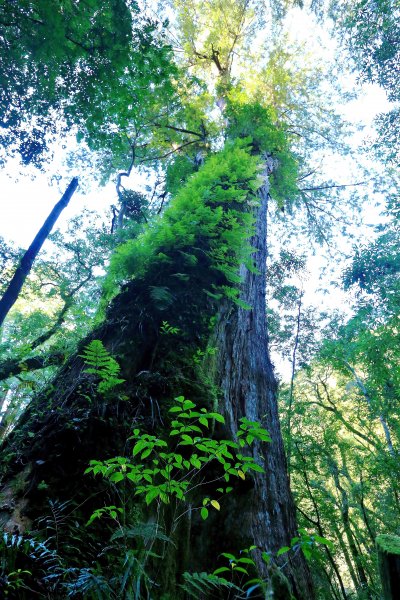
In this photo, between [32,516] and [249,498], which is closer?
[32,516]

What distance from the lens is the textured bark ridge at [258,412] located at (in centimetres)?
313

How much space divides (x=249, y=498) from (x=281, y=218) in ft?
46.5

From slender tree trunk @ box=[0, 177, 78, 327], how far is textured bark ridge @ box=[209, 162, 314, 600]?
4383 mm

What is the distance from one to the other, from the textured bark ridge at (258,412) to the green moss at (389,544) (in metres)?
1.22

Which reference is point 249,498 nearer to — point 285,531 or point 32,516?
point 285,531

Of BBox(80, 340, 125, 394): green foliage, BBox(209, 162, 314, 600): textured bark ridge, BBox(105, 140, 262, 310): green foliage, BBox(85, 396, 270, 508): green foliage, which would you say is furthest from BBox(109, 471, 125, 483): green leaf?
BBox(105, 140, 262, 310): green foliage

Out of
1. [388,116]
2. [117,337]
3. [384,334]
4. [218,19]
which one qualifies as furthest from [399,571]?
[218,19]

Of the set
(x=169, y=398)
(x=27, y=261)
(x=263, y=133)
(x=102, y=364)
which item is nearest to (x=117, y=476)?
(x=102, y=364)

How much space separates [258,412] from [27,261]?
540cm

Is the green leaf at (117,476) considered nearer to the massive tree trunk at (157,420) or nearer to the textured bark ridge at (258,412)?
the massive tree trunk at (157,420)

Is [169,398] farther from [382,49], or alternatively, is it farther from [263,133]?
[382,49]

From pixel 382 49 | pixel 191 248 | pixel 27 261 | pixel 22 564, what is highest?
pixel 382 49

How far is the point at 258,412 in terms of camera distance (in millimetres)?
4316

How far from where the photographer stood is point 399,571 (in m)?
1.63
